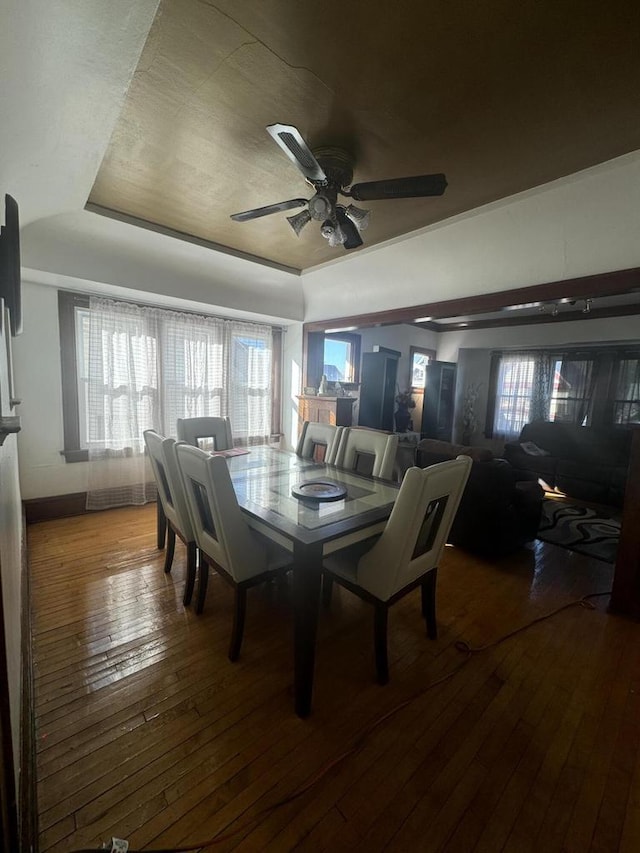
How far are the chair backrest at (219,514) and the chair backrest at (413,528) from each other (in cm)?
56

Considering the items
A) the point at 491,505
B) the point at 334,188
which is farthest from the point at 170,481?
the point at 491,505

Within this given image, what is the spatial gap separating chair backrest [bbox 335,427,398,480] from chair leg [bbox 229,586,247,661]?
1.18 metres

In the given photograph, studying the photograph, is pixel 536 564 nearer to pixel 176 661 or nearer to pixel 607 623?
pixel 607 623

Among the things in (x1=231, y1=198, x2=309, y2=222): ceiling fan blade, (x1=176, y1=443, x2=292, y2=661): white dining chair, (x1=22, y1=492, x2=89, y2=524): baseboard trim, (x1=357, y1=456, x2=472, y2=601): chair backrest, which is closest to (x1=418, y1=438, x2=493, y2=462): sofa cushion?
(x1=357, y1=456, x2=472, y2=601): chair backrest

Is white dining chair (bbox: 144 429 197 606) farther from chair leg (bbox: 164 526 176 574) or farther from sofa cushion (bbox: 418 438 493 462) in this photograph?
sofa cushion (bbox: 418 438 493 462)

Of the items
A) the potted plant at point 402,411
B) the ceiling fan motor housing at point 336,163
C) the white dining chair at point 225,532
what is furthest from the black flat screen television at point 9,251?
the potted plant at point 402,411

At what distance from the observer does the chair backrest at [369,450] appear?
243 cm

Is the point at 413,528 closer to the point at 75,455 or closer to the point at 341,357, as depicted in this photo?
the point at 75,455

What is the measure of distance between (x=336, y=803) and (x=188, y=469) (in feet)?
4.57

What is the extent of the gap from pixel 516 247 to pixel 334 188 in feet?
4.86

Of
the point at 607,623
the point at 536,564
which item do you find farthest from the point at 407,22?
the point at 536,564

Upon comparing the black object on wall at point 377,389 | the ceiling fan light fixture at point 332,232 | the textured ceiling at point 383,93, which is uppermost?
the textured ceiling at point 383,93

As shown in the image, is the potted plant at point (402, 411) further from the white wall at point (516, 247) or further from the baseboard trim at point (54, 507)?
the baseboard trim at point (54, 507)

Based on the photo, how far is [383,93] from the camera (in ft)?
4.82
